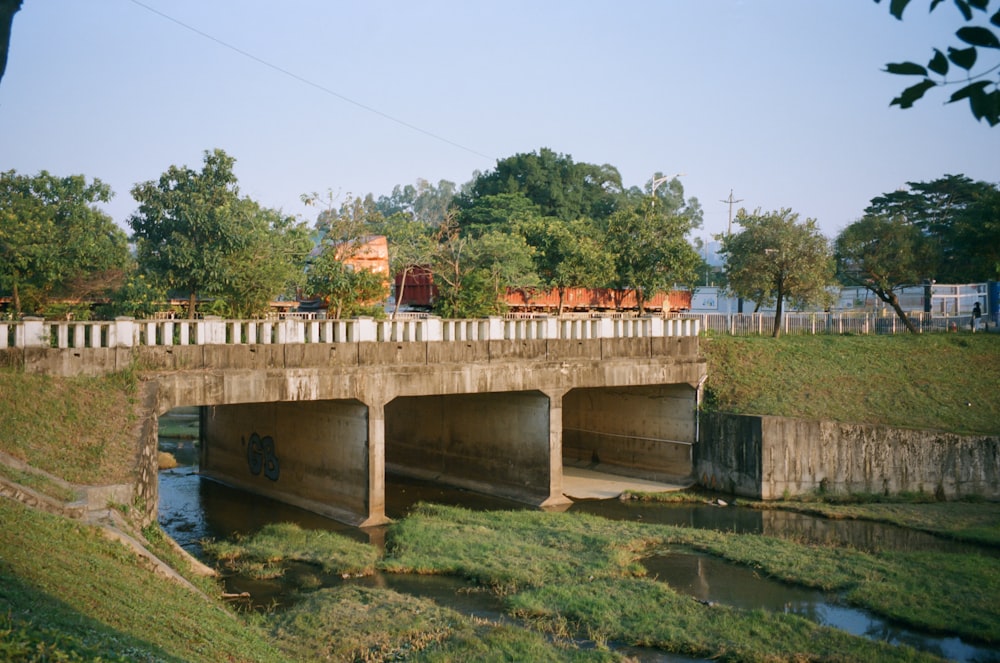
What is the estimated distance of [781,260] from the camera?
4212 centimetres

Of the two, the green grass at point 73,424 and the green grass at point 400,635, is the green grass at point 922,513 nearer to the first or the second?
the green grass at point 400,635

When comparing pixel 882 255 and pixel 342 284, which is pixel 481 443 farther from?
pixel 882 255

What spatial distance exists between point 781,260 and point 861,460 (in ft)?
46.4

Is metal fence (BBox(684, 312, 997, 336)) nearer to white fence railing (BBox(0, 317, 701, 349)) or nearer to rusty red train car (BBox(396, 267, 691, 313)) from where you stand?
rusty red train car (BBox(396, 267, 691, 313))

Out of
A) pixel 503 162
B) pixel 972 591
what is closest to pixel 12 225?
pixel 972 591

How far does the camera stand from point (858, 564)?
71.1ft

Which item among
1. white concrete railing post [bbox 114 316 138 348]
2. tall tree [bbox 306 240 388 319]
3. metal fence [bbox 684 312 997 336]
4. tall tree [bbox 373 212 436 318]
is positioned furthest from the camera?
metal fence [bbox 684 312 997 336]

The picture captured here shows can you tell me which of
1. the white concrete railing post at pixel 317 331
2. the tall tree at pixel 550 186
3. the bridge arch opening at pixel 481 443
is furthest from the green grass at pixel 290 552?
the tall tree at pixel 550 186

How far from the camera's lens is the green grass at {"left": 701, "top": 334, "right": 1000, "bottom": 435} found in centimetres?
3225

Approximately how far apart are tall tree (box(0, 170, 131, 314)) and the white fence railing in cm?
650

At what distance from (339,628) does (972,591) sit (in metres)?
13.4

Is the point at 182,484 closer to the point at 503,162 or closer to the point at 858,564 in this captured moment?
the point at 858,564

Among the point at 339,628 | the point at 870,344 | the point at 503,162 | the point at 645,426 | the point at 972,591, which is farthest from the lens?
the point at 503,162

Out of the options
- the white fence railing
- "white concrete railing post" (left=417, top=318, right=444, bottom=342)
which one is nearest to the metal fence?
the white fence railing
